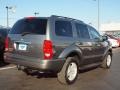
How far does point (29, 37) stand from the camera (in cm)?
802

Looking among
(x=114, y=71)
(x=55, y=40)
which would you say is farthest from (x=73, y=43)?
(x=114, y=71)

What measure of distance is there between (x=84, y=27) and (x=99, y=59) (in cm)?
164

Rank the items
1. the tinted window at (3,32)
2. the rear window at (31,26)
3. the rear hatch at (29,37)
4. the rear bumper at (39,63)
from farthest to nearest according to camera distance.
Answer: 1. the tinted window at (3,32)
2. the rear window at (31,26)
3. the rear hatch at (29,37)
4. the rear bumper at (39,63)

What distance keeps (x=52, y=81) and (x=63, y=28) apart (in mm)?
1627

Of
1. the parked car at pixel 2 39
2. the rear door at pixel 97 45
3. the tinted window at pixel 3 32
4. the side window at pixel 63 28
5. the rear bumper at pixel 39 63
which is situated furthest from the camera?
the tinted window at pixel 3 32

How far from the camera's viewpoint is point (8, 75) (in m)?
9.72

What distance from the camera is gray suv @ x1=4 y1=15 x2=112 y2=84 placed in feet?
25.5

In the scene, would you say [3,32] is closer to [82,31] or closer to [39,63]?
[82,31]

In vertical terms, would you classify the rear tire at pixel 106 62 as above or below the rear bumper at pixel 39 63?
below

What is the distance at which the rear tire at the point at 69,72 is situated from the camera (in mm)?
8273

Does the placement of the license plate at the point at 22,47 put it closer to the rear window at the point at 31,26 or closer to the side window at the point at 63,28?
the rear window at the point at 31,26

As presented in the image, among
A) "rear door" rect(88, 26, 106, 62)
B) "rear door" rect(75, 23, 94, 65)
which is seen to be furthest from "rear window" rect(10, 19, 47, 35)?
"rear door" rect(88, 26, 106, 62)

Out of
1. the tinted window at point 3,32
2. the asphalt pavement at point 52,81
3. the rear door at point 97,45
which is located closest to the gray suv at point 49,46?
the asphalt pavement at point 52,81

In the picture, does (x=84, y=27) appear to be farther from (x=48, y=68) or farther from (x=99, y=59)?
(x=48, y=68)
